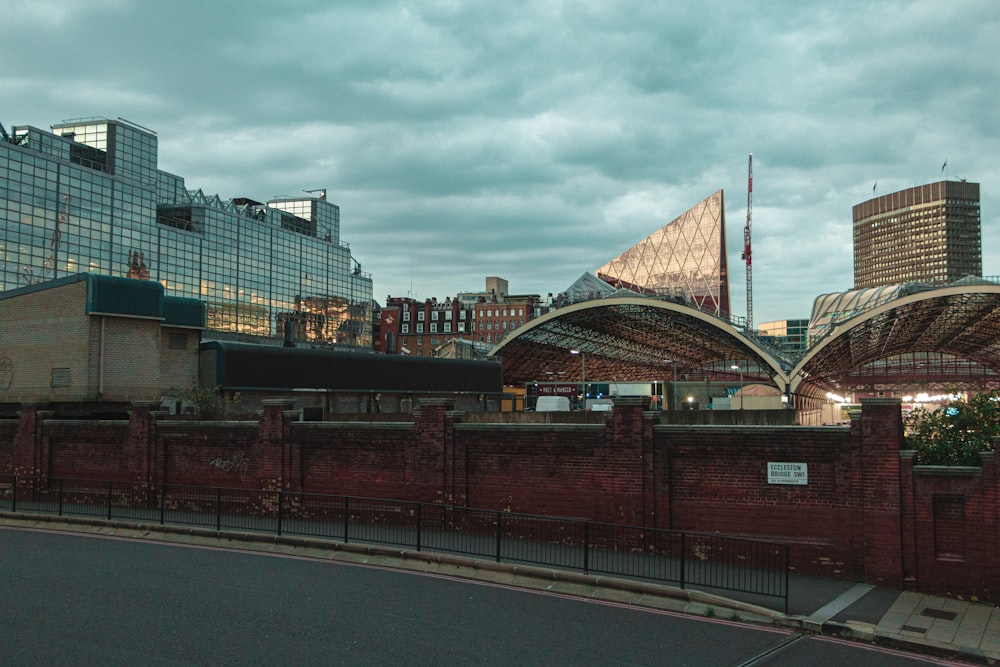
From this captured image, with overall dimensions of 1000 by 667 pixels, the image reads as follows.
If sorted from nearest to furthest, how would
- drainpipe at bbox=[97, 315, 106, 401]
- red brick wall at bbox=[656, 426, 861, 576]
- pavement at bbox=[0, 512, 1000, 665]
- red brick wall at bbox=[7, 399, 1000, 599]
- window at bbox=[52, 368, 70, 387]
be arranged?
1. pavement at bbox=[0, 512, 1000, 665]
2. red brick wall at bbox=[7, 399, 1000, 599]
3. red brick wall at bbox=[656, 426, 861, 576]
4. drainpipe at bbox=[97, 315, 106, 401]
5. window at bbox=[52, 368, 70, 387]

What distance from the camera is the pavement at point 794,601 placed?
13.8 metres

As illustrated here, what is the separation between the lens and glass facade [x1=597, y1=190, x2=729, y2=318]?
11162 cm

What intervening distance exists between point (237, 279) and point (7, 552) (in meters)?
122

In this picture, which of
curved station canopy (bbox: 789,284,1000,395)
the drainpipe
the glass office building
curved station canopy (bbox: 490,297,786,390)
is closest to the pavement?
the drainpipe

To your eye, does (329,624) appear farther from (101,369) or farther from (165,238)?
(165,238)

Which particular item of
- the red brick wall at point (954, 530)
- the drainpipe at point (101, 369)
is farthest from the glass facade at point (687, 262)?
the red brick wall at point (954, 530)

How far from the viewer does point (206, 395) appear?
3506 cm

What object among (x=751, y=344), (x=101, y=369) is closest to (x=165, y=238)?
(x=751, y=344)

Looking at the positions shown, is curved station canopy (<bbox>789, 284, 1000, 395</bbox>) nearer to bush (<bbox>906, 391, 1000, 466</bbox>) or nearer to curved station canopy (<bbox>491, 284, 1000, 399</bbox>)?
curved station canopy (<bbox>491, 284, 1000, 399</bbox>)

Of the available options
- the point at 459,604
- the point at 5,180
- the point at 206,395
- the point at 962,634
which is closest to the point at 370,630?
the point at 459,604

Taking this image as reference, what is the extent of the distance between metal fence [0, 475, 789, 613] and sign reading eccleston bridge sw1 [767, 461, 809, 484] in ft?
5.29

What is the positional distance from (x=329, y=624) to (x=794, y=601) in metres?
9.29

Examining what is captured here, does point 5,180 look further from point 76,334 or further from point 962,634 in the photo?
point 962,634

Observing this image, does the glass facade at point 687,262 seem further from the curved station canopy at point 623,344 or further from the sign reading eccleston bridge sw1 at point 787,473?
the sign reading eccleston bridge sw1 at point 787,473
